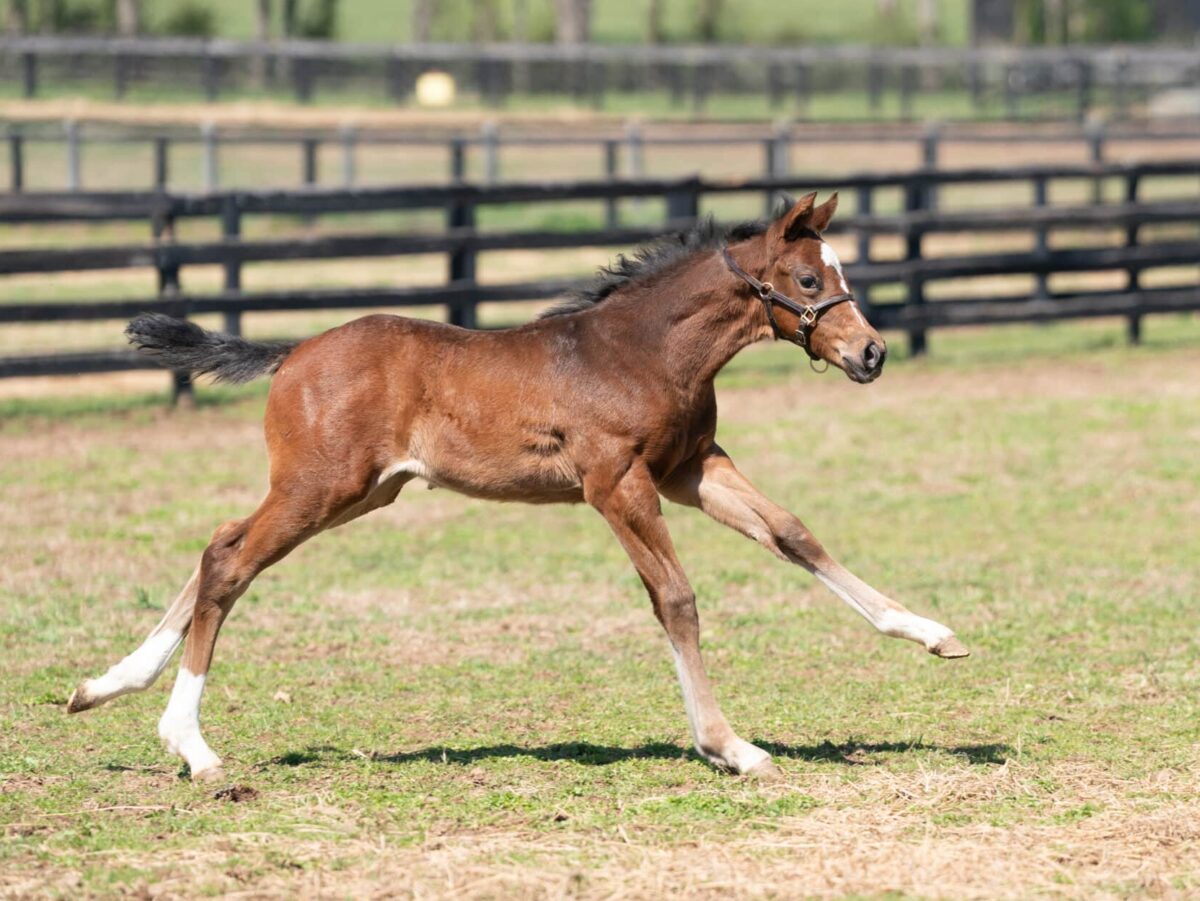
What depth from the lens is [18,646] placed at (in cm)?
748

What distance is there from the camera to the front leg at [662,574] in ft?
18.6

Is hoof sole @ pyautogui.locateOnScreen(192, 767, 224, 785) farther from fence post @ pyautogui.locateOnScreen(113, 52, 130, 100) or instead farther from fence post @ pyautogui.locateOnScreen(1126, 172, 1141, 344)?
fence post @ pyautogui.locateOnScreen(113, 52, 130, 100)

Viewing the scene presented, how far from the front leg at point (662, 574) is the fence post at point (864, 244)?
32.3ft

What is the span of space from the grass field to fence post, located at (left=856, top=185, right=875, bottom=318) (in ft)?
10.2

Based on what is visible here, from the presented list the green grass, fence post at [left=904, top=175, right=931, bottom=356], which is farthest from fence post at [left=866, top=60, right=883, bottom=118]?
fence post at [left=904, top=175, right=931, bottom=356]

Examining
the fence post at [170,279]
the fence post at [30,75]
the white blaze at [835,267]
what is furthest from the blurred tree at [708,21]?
the white blaze at [835,267]

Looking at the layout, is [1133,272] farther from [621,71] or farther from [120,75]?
[621,71]

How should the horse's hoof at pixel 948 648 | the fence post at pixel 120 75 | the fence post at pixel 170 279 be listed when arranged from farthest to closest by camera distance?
1. the fence post at pixel 120 75
2. the fence post at pixel 170 279
3. the horse's hoof at pixel 948 648

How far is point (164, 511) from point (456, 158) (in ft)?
38.5

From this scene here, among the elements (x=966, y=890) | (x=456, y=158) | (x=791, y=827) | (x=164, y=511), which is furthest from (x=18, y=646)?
(x=456, y=158)

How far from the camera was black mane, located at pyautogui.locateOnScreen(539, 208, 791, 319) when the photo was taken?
6.18m

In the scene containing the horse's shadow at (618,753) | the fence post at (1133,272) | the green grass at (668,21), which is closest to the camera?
the horse's shadow at (618,753)

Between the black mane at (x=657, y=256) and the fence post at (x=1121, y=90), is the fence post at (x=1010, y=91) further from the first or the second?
the black mane at (x=657, y=256)

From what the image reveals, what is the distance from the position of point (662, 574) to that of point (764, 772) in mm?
754
